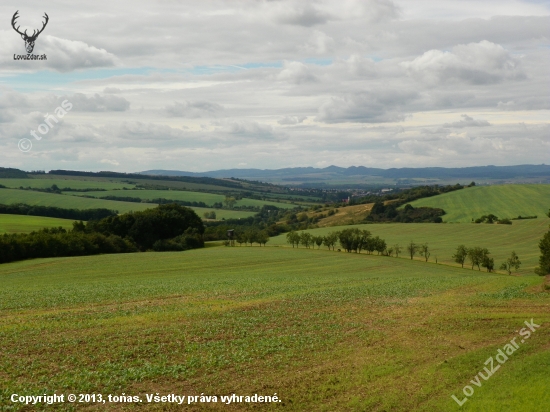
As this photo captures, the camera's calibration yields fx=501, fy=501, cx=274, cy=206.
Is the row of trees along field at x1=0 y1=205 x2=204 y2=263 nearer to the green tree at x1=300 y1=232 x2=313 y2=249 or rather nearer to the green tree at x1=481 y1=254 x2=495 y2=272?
the green tree at x1=300 y1=232 x2=313 y2=249

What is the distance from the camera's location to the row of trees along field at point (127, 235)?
8712 centimetres

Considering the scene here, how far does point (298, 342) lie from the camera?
2434 centimetres

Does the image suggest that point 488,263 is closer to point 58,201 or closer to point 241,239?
point 241,239

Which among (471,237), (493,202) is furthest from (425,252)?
(493,202)

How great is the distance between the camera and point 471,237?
120m

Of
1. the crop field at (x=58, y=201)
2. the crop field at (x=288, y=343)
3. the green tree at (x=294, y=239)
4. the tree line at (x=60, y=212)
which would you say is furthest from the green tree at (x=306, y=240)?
the crop field at (x=58, y=201)

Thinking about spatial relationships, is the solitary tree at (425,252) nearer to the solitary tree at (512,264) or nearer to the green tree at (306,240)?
the solitary tree at (512,264)

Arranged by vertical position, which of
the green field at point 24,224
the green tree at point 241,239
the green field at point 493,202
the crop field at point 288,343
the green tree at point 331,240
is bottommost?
the green tree at point 241,239

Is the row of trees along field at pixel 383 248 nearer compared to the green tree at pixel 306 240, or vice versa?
the row of trees along field at pixel 383 248

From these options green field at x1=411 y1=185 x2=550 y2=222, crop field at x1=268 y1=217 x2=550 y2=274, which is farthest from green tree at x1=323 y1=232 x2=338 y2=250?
green field at x1=411 y1=185 x2=550 y2=222

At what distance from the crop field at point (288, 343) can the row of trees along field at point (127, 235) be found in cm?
4694

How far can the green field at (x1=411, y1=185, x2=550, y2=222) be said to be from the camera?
152 meters

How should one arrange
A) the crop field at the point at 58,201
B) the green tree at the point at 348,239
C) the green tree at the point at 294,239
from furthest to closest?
the crop field at the point at 58,201
the green tree at the point at 294,239
the green tree at the point at 348,239

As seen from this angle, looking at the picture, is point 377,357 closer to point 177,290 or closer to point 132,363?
point 132,363
